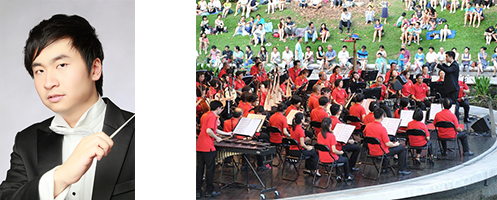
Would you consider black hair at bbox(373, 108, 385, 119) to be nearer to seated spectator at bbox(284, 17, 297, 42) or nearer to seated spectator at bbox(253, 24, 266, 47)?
seated spectator at bbox(253, 24, 266, 47)

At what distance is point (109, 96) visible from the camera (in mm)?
3904

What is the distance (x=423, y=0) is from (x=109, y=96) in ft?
53.8

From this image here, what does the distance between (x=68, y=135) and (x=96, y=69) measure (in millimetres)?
552

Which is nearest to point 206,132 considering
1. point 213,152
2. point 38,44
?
point 213,152

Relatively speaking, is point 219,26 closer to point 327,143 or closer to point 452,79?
point 452,79

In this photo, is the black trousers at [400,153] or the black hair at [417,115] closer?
the black trousers at [400,153]

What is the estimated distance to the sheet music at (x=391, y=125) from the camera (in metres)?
7.76

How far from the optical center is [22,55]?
3711 mm

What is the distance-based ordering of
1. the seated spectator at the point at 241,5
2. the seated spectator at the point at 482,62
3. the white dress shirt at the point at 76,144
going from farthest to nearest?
the seated spectator at the point at 241,5, the seated spectator at the point at 482,62, the white dress shirt at the point at 76,144

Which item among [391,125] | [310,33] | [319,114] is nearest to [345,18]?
[310,33]

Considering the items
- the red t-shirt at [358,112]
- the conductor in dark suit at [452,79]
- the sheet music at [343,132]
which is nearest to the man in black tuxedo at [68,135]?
the sheet music at [343,132]

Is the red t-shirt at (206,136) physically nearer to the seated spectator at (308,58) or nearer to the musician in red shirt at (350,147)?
the musician in red shirt at (350,147)

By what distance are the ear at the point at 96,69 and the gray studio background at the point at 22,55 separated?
4cm

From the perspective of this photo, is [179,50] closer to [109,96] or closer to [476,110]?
[109,96]
